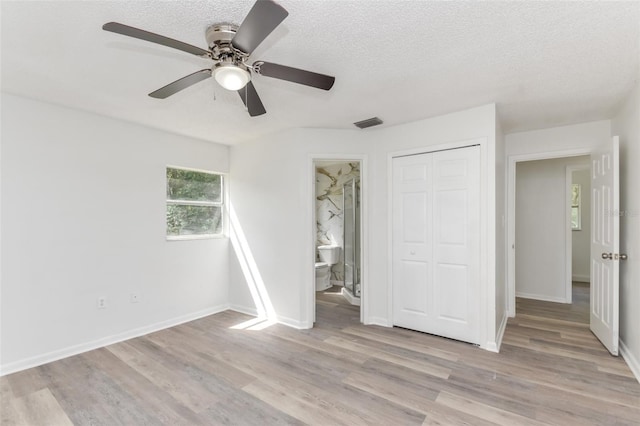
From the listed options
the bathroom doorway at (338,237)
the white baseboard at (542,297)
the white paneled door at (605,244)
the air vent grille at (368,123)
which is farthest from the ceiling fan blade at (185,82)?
the white baseboard at (542,297)

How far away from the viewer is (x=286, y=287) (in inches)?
153

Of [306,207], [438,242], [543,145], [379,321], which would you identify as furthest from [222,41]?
[543,145]

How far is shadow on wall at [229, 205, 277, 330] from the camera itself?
3951 millimetres

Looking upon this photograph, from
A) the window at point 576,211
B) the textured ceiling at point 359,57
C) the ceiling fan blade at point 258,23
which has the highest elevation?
the textured ceiling at point 359,57

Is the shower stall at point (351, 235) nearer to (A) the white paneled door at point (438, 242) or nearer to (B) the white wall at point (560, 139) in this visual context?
(A) the white paneled door at point (438, 242)

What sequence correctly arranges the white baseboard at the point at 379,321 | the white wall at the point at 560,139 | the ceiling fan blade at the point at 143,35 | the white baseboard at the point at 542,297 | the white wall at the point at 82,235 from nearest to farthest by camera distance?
the ceiling fan blade at the point at 143,35, the white wall at the point at 82,235, the white wall at the point at 560,139, the white baseboard at the point at 379,321, the white baseboard at the point at 542,297

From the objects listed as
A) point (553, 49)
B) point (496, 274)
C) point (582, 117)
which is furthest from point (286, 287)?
point (582, 117)

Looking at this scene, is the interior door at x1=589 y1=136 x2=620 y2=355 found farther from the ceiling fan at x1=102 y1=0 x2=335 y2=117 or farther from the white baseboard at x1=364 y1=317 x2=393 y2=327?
the ceiling fan at x1=102 y1=0 x2=335 y2=117

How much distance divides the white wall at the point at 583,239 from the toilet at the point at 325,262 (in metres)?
4.88

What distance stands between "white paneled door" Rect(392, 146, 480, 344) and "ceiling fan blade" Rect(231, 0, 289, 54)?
2.46 metres

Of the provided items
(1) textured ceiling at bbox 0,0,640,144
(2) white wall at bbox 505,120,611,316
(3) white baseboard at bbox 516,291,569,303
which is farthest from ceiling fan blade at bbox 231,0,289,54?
(3) white baseboard at bbox 516,291,569,303

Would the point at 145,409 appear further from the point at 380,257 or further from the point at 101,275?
the point at 380,257

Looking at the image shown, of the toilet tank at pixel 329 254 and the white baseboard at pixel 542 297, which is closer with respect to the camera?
the white baseboard at pixel 542 297

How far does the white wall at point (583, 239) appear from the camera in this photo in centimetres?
615
